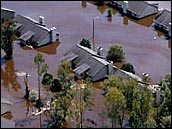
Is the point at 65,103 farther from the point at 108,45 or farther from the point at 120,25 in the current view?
the point at 120,25

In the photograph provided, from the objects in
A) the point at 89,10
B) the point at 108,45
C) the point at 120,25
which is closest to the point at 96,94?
the point at 108,45

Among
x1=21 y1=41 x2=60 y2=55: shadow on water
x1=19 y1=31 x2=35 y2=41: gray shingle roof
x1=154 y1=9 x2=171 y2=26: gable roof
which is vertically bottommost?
x1=21 y1=41 x2=60 y2=55: shadow on water

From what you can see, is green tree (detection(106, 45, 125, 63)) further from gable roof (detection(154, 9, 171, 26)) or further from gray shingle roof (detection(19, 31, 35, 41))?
gray shingle roof (detection(19, 31, 35, 41))

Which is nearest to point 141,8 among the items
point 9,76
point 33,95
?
point 9,76

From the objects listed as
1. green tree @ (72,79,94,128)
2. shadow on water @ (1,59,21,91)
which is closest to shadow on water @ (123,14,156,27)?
shadow on water @ (1,59,21,91)

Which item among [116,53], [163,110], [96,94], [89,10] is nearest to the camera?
[163,110]
